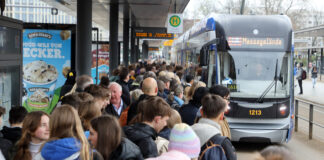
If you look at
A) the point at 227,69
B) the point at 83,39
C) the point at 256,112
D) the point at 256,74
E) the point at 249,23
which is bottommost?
the point at 256,112

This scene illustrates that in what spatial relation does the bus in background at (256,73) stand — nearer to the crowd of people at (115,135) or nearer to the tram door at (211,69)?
the tram door at (211,69)

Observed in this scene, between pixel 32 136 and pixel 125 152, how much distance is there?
1256 mm

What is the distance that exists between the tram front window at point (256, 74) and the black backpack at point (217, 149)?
7.00 m

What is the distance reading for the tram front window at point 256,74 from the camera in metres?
11.0

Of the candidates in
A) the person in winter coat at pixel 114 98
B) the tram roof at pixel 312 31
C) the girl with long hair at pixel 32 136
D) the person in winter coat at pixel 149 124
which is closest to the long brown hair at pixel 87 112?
the girl with long hair at pixel 32 136

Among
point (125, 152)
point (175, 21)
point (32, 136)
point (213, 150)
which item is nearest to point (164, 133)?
point (213, 150)

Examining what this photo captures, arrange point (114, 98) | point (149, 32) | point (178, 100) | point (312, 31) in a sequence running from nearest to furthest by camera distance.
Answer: point (114, 98), point (178, 100), point (149, 32), point (312, 31)

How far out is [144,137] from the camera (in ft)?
13.1

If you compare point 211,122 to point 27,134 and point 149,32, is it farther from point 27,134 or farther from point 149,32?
point 149,32

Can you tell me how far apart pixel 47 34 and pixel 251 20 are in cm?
515

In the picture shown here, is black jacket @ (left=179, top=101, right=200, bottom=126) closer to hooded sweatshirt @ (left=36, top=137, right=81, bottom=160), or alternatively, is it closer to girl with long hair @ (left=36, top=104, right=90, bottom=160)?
girl with long hair @ (left=36, top=104, right=90, bottom=160)

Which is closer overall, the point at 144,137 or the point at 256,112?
the point at 144,137

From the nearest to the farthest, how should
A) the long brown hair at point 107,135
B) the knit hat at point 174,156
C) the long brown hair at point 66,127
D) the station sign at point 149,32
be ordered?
the knit hat at point 174,156, the long brown hair at point 107,135, the long brown hair at point 66,127, the station sign at point 149,32

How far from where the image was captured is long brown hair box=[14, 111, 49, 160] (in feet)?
13.6
